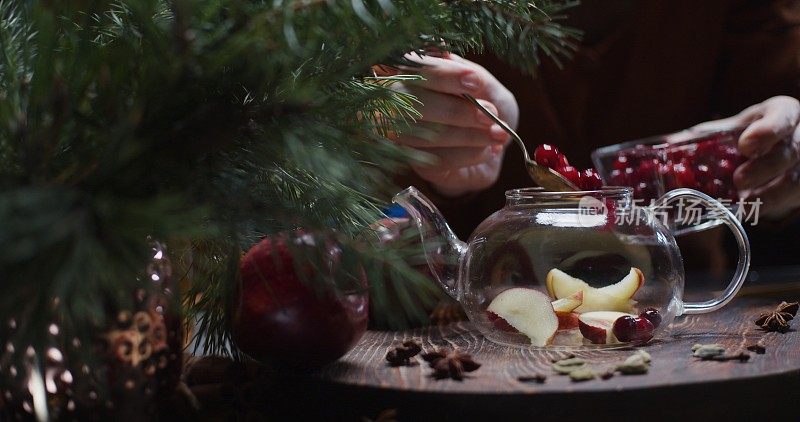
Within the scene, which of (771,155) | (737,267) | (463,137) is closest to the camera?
(737,267)

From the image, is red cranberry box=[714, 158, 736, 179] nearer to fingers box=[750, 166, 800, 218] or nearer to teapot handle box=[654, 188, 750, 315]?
fingers box=[750, 166, 800, 218]

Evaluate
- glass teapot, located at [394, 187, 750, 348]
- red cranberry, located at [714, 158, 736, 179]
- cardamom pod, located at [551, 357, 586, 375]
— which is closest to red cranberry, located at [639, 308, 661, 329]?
glass teapot, located at [394, 187, 750, 348]

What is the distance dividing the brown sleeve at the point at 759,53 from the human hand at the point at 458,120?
1.63 feet

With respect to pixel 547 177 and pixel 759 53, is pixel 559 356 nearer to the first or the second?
pixel 547 177

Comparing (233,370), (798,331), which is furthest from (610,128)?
(233,370)

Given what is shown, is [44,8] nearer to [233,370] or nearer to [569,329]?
[233,370]

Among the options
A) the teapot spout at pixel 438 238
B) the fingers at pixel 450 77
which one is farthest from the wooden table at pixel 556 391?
the fingers at pixel 450 77

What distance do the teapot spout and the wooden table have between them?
0.34ft

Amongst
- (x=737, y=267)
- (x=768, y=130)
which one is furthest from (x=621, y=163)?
(x=737, y=267)

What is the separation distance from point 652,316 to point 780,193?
18.6 inches

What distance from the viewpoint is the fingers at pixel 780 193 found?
88 cm

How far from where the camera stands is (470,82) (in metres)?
0.61

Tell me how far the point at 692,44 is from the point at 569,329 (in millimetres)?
857

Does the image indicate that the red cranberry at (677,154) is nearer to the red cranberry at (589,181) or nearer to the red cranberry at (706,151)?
the red cranberry at (706,151)
